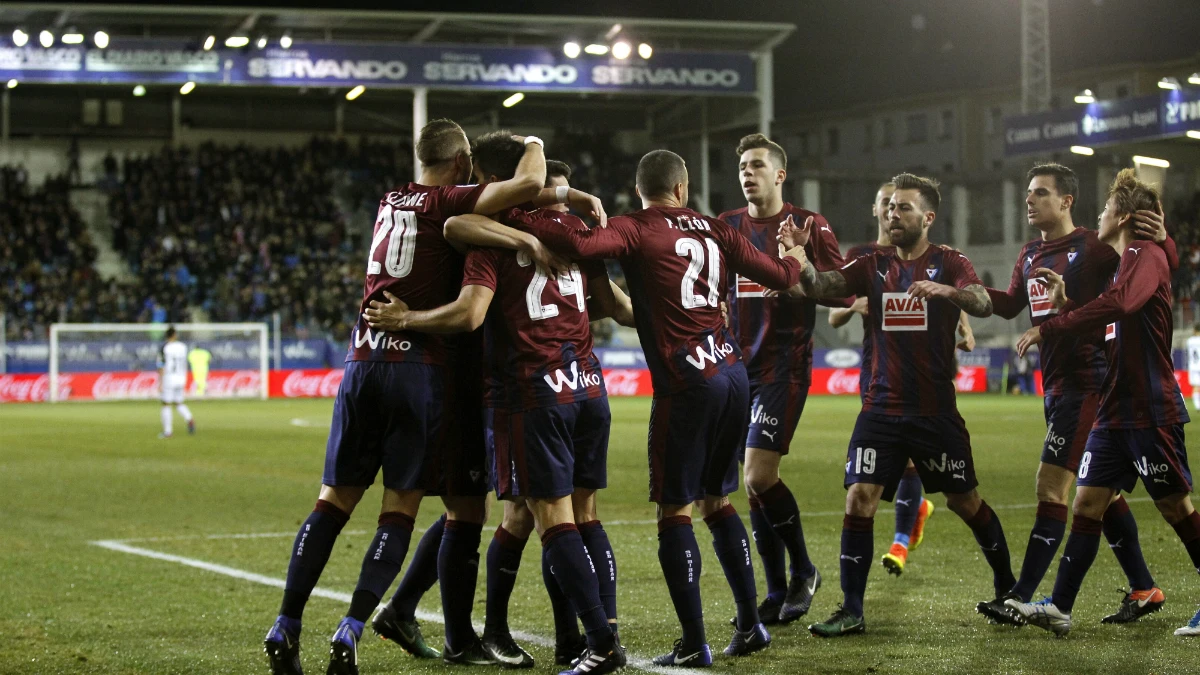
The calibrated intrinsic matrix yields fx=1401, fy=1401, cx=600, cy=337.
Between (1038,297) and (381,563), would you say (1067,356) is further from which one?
(381,563)

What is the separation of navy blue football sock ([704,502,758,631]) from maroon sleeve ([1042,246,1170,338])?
187cm

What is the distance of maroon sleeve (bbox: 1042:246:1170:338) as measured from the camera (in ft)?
22.4

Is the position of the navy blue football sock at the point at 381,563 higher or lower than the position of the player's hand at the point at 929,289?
lower

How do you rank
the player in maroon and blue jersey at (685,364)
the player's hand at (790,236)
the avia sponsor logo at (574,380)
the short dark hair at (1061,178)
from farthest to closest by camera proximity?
1. the short dark hair at (1061,178)
2. the player's hand at (790,236)
3. the player in maroon and blue jersey at (685,364)
4. the avia sponsor logo at (574,380)

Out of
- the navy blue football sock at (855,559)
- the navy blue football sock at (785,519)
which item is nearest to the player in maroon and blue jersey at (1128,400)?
the navy blue football sock at (855,559)

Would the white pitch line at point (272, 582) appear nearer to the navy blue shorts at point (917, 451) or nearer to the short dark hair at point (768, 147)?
the navy blue shorts at point (917, 451)

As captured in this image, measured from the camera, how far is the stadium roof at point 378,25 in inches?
1610

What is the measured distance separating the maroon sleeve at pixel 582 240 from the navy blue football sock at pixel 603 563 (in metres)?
1.22

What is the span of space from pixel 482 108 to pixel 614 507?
1547 inches

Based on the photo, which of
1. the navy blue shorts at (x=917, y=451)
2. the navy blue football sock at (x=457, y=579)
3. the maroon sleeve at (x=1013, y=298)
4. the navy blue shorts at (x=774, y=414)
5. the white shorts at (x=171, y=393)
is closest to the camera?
the navy blue football sock at (x=457, y=579)

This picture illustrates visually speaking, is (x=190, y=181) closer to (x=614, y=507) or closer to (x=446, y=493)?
(x=614, y=507)

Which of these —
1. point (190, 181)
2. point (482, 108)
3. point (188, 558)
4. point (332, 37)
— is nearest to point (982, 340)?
point (482, 108)

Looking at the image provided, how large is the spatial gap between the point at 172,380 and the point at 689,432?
66.8 feet

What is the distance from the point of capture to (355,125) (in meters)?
52.2
